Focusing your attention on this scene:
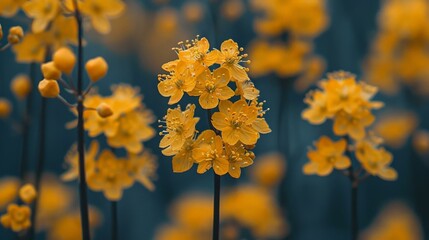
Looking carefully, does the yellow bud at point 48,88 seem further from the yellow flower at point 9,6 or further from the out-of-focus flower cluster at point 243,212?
the out-of-focus flower cluster at point 243,212

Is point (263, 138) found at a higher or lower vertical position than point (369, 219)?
higher

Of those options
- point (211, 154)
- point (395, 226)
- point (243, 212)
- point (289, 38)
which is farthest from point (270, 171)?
point (211, 154)

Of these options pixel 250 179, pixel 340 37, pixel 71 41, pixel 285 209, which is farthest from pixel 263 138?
pixel 71 41

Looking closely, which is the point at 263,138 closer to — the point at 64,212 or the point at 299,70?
the point at 299,70

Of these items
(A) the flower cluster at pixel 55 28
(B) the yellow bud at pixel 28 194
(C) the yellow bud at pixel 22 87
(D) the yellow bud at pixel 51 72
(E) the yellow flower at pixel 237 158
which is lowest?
(B) the yellow bud at pixel 28 194

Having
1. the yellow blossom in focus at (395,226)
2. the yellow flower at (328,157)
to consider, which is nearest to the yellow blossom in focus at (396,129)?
the yellow blossom in focus at (395,226)

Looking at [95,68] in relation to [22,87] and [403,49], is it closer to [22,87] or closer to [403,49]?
[22,87]
